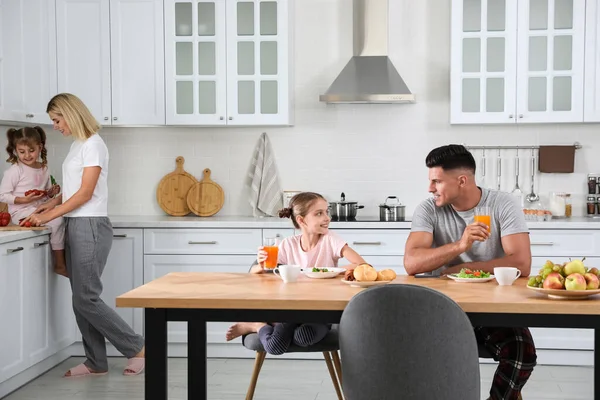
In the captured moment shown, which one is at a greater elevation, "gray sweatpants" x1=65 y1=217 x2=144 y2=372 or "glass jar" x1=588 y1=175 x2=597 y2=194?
"glass jar" x1=588 y1=175 x2=597 y2=194

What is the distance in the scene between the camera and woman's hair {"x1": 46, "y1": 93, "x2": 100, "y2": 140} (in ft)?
14.6

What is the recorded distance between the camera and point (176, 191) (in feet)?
18.4

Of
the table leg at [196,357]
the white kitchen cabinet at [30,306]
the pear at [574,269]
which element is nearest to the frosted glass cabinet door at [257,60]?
the white kitchen cabinet at [30,306]

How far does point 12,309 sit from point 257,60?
2205 mm

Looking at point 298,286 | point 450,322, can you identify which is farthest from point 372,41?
point 450,322

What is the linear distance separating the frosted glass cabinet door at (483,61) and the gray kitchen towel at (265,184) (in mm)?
1276

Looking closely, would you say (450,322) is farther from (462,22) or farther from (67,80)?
(67,80)

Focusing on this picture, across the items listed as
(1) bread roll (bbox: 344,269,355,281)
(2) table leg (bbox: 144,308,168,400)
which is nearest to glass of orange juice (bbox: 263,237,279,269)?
(1) bread roll (bbox: 344,269,355,281)

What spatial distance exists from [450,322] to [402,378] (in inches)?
8.6

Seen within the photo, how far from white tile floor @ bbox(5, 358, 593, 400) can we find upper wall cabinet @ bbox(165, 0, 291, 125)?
5.25 feet

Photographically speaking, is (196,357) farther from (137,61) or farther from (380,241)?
(137,61)

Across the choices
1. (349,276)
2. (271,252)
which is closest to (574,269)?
(349,276)

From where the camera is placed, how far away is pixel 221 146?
5648mm

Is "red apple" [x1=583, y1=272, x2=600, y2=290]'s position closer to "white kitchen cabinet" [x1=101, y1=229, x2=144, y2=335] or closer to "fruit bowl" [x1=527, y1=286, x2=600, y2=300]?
"fruit bowl" [x1=527, y1=286, x2=600, y2=300]
